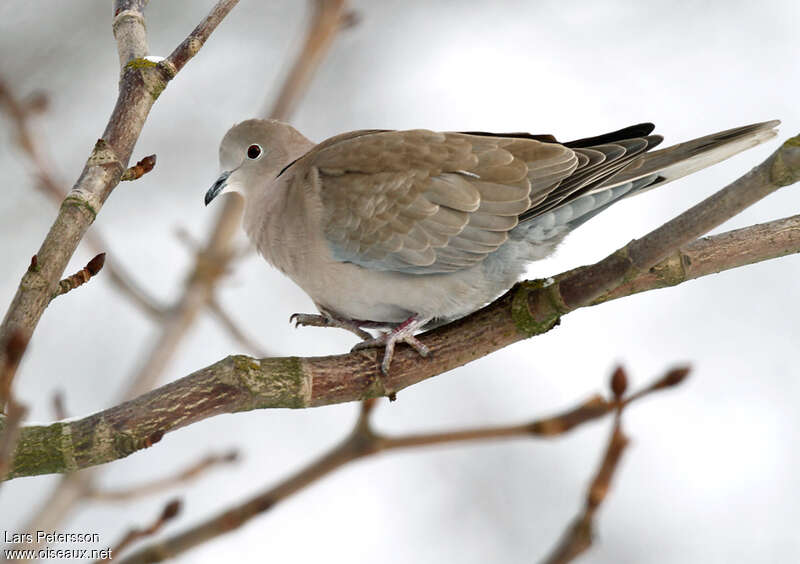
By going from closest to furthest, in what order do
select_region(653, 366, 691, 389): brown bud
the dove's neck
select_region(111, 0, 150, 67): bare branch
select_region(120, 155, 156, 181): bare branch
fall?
select_region(653, 366, 691, 389): brown bud → select_region(120, 155, 156, 181): bare branch → select_region(111, 0, 150, 67): bare branch → the dove's neck

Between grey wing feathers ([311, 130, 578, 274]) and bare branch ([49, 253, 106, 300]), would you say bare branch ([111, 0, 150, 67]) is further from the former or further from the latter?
grey wing feathers ([311, 130, 578, 274])

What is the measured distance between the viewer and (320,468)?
49.2 inches

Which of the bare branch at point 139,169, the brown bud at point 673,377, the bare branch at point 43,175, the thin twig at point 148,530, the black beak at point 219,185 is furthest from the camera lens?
the black beak at point 219,185

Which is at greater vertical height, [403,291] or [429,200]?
[429,200]

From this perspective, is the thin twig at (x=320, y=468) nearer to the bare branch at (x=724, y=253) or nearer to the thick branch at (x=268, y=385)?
the thick branch at (x=268, y=385)

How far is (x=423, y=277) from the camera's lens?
95.0 inches

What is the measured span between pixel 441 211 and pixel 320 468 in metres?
1.27

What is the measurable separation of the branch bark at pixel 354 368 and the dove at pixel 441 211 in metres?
0.14

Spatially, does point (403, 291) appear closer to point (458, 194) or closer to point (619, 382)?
point (458, 194)

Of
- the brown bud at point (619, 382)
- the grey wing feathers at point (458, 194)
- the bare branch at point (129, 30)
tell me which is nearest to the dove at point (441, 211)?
the grey wing feathers at point (458, 194)

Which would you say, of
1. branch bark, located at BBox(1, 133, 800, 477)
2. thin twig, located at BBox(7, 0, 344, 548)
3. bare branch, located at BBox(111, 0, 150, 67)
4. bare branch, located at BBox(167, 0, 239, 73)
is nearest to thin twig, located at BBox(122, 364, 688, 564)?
branch bark, located at BBox(1, 133, 800, 477)

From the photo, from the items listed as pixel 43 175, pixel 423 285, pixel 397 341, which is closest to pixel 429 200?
pixel 423 285

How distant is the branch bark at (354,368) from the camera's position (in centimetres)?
169

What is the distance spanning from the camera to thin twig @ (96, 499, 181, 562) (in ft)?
4.40
